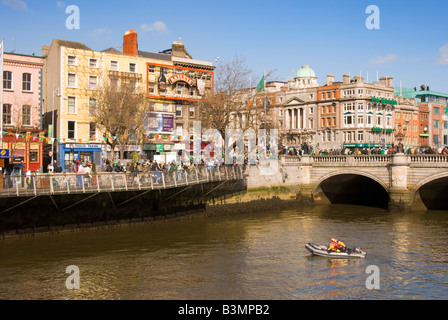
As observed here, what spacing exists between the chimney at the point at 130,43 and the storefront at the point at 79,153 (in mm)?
13862

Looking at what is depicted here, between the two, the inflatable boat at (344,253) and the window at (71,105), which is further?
the window at (71,105)

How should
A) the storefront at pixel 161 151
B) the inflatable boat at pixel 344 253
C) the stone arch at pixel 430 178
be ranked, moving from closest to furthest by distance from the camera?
the inflatable boat at pixel 344 253
the stone arch at pixel 430 178
the storefront at pixel 161 151

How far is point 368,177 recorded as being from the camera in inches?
2080

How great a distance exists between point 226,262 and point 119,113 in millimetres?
26457

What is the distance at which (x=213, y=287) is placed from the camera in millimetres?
25328

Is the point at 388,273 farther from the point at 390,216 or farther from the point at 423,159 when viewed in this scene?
the point at 423,159

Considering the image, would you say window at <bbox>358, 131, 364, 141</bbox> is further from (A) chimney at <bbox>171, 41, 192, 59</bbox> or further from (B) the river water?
(B) the river water

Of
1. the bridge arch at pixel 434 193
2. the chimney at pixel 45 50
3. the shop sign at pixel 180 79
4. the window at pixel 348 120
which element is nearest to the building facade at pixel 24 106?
the chimney at pixel 45 50

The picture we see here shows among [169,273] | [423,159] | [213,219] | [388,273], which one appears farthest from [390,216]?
[169,273]

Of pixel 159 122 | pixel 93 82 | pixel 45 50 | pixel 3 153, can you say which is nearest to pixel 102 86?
pixel 93 82

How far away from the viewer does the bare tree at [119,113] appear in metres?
52.3

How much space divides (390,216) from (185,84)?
32801 mm

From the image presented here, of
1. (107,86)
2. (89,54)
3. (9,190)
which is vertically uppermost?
(89,54)

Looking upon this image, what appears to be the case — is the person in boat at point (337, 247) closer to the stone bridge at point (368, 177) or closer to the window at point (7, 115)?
the stone bridge at point (368, 177)
